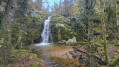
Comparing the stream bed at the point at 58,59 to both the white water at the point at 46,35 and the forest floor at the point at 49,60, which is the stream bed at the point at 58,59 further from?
the white water at the point at 46,35

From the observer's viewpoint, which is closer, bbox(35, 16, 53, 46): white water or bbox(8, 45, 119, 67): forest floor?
bbox(8, 45, 119, 67): forest floor

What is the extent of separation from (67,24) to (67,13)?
10143mm

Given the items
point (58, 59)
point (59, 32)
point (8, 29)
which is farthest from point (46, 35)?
point (8, 29)

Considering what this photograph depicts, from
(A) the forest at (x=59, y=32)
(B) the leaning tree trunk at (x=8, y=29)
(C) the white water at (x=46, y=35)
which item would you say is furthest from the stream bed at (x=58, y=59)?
(C) the white water at (x=46, y=35)

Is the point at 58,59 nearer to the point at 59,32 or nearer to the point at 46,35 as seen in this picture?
the point at 59,32

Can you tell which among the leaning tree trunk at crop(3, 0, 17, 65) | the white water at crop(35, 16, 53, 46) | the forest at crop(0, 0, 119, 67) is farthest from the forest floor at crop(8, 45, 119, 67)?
the white water at crop(35, 16, 53, 46)

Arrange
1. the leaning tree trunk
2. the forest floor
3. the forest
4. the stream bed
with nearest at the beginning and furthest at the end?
the leaning tree trunk, the forest floor, the stream bed, the forest

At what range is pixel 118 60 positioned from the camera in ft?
6.95

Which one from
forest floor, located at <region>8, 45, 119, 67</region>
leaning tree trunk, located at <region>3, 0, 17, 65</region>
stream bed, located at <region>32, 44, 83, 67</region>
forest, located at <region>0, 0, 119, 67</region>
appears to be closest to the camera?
leaning tree trunk, located at <region>3, 0, 17, 65</region>

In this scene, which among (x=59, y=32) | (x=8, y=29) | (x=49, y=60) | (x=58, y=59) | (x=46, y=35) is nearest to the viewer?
(x=8, y=29)

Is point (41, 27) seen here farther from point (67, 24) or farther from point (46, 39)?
point (67, 24)

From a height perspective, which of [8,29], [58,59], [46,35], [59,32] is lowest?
[58,59]

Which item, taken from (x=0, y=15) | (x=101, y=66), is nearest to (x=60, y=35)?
(x=0, y=15)

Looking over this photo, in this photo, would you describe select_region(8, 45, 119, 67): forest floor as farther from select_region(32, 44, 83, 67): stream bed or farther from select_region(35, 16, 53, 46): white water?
select_region(35, 16, 53, 46): white water
